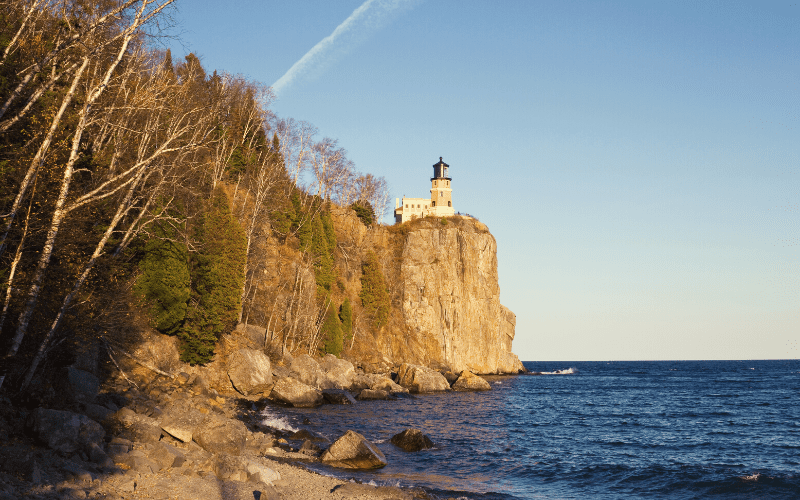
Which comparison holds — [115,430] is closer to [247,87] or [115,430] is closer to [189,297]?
[189,297]

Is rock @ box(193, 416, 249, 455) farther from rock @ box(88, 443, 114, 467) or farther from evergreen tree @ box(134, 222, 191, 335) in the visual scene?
evergreen tree @ box(134, 222, 191, 335)

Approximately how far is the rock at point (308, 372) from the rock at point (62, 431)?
27828 mm

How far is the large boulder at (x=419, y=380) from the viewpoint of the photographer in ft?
179

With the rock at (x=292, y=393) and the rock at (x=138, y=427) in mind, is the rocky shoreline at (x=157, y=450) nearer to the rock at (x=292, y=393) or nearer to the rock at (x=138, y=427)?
the rock at (x=138, y=427)

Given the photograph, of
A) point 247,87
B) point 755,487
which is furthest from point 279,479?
point 247,87

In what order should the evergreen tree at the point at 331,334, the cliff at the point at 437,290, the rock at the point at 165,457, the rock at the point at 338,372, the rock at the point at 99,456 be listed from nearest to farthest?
1. the rock at the point at 99,456
2. the rock at the point at 165,457
3. the rock at the point at 338,372
4. the evergreen tree at the point at 331,334
5. the cliff at the point at 437,290

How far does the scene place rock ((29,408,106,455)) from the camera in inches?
436

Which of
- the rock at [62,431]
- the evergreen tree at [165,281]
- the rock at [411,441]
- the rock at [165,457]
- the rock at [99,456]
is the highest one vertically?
the evergreen tree at [165,281]

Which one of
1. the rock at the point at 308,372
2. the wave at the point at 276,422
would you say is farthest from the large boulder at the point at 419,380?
the wave at the point at 276,422

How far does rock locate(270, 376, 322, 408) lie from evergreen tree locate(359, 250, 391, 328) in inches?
1409

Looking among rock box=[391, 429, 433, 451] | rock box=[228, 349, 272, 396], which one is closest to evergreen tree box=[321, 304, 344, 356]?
rock box=[228, 349, 272, 396]

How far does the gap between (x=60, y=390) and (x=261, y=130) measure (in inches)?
1815

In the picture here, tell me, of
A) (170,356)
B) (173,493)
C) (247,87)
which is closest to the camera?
(173,493)

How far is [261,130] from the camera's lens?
5722 cm
